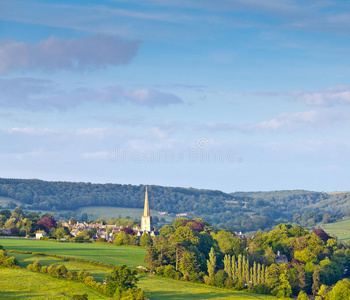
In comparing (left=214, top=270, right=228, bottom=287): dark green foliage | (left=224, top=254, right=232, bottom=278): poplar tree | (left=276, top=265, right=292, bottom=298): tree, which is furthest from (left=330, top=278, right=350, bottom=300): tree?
(left=224, top=254, right=232, bottom=278): poplar tree

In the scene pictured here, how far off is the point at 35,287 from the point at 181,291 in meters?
20.4

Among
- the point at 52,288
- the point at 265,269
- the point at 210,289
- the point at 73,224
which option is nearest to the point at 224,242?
the point at 265,269

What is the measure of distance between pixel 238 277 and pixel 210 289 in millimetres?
11948

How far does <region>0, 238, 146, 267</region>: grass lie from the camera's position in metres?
105

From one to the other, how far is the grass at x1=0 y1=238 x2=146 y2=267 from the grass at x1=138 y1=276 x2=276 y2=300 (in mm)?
11145

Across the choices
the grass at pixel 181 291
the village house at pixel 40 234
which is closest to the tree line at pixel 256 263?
the grass at pixel 181 291

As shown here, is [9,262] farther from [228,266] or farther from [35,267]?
[228,266]

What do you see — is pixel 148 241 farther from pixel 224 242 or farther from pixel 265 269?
pixel 265 269

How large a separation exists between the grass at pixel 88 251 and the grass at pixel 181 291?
36.6 ft

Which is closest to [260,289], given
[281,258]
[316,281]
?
[316,281]

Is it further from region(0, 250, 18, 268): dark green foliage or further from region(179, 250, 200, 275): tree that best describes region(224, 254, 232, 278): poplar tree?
region(0, 250, 18, 268): dark green foliage

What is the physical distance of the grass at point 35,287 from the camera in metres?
73.8

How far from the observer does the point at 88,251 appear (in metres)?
114

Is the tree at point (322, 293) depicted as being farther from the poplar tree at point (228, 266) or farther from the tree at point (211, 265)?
the tree at point (211, 265)
